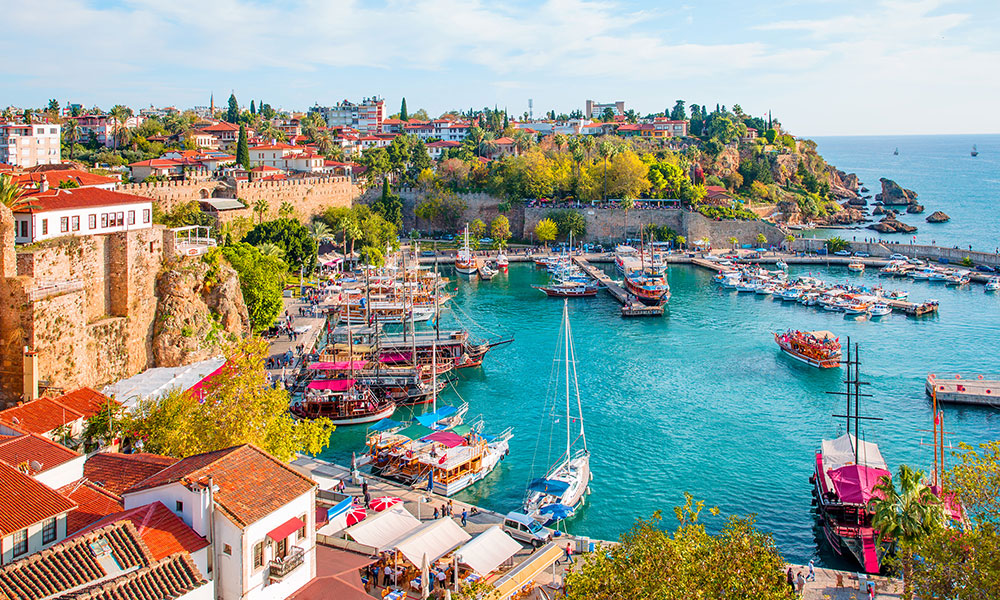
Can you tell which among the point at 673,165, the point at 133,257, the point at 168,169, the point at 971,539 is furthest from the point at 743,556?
the point at 673,165

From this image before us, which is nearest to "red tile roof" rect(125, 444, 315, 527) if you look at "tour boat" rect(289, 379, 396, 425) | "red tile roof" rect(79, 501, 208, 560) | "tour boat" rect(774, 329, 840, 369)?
"red tile roof" rect(79, 501, 208, 560)

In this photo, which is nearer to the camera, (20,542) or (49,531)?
(20,542)

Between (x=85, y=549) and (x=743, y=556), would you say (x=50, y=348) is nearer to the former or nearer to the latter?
(x=85, y=549)

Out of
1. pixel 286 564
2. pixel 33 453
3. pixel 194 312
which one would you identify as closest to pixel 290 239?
pixel 194 312

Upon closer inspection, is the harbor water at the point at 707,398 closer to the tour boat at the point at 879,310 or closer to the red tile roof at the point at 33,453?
the tour boat at the point at 879,310

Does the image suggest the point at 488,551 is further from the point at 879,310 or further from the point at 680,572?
the point at 879,310

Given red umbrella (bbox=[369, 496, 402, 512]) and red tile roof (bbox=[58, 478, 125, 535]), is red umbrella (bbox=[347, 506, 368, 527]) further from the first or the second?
red tile roof (bbox=[58, 478, 125, 535])
